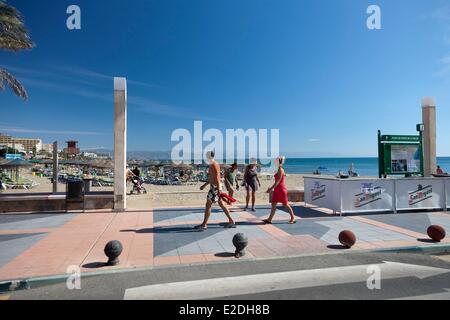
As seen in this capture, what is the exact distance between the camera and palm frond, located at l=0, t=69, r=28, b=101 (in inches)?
492

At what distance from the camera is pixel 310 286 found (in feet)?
12.9

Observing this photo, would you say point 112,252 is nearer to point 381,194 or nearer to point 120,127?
point 120,127

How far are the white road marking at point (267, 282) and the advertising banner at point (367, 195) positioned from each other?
14.0ft

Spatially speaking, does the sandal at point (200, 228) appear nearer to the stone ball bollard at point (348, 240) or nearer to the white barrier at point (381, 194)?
the stone ball bollard at point (348, 240)

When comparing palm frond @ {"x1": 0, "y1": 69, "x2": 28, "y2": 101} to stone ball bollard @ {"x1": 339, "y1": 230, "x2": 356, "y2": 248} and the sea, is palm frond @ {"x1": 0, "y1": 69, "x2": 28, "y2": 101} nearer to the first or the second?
stone ball bollard @ {"x1": 339, "y1": 230, "x2": 356, "y2": 248}

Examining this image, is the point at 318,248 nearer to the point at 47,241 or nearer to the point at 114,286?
the point at 114,286

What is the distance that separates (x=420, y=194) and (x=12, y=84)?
645 inches

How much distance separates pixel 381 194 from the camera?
913 cm

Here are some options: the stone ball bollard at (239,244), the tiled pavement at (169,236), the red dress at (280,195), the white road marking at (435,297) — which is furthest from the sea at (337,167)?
the white road marking at (435,297)

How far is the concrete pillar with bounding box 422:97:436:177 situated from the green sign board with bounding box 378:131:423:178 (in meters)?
1.56

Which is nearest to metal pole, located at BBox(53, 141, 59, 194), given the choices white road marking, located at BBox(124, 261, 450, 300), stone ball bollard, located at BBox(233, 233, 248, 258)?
stone ball bollard, located at BBox(233, 233, 248, 258)

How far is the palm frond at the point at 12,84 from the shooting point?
41.0 feet
